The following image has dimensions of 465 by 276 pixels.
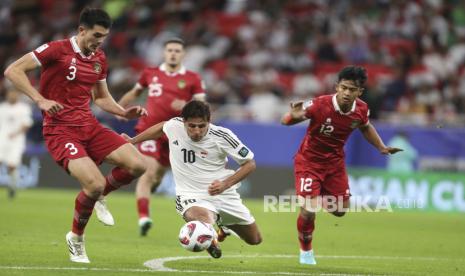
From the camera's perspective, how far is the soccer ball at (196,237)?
927cm

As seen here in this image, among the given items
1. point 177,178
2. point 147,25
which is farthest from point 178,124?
point 147,25

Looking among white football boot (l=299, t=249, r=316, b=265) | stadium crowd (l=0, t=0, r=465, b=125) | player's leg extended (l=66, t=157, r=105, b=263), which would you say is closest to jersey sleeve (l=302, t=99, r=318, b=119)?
white football boot (l=299, t=249, r=316, b=265)

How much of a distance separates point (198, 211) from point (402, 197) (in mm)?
11995

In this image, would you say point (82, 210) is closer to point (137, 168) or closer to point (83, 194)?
point (83, 194)

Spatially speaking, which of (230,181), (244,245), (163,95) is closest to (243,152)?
(230,181)

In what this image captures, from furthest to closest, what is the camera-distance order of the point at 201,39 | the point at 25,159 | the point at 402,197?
the point at 201,39 < the point at 25,159 < the point at 402,197

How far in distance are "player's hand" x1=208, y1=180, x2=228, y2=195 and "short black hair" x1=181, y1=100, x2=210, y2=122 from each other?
685mm

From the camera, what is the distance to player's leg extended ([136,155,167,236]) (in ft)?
45.6

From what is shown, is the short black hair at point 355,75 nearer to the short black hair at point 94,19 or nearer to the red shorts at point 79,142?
the red shorts at point 79,142

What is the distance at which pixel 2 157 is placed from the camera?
854 inches

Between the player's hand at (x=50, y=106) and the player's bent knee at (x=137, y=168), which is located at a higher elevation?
the player's hand at (x=50, y=106)

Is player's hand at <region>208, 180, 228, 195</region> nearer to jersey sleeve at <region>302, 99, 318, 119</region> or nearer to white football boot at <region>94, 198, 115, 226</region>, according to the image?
white football boot at <region>94, 198, 115, 226</region>

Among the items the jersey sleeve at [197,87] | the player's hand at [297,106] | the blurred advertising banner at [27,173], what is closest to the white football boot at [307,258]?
the player's hand at [297,106]

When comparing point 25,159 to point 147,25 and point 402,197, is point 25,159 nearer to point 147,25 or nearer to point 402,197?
point 147,25
